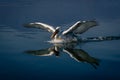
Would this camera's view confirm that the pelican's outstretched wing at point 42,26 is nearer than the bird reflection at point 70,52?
No

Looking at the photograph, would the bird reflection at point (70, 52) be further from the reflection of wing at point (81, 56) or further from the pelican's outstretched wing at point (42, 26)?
the pelican's outstretched wing at point (42, 26)

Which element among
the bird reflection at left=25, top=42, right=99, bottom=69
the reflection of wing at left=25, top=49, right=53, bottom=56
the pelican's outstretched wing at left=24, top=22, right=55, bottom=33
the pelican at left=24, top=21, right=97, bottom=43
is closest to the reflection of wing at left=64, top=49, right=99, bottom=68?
the bird reflection at left=25, top=42, right=99, bottom=69

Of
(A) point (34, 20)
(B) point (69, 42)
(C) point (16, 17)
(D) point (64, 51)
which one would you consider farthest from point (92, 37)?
(C) point (16, 17)

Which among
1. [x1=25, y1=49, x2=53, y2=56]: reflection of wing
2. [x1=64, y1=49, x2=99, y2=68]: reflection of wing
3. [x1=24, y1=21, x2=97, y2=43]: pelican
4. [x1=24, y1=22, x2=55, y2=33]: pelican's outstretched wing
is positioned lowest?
[x1=64, y1=49, x2=99, y2=68]: reflection of wing

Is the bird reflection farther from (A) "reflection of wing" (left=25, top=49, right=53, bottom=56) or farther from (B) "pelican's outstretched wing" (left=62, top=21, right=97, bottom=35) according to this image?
(B) "pelican's outstretched wing" (left=62, top=21, right=97, bottom=35)

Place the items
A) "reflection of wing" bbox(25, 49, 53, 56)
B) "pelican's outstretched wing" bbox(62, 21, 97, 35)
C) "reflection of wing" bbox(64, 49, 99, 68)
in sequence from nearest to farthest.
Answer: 1. "reflection of wing" bbox(64, 49, 99, 68)
2. "reflection of wing" bbox(25, 49, 53, 56)
3. "pelican's outstretched wing" bbox(62, 21, 97, 35)

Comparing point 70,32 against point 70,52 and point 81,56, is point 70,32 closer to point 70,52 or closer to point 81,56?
point 70,52

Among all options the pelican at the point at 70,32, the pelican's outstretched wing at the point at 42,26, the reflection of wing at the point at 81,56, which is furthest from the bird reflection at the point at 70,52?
the pelican's outstretched wing at the point at 42,26

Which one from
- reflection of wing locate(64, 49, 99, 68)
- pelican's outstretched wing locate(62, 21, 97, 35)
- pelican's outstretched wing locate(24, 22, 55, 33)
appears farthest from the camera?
pelican's outstretched wing locate(24, 22, 55, 33)
